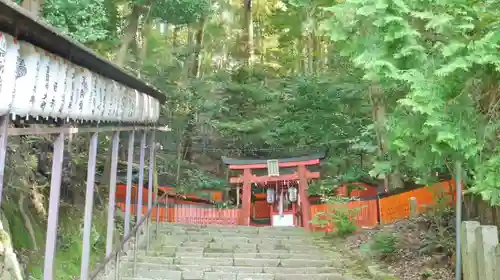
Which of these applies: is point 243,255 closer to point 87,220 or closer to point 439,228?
point 439,228

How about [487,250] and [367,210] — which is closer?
[487,250]

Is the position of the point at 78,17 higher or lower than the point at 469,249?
higher

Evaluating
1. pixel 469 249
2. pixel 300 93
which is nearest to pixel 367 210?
pixel 300 93

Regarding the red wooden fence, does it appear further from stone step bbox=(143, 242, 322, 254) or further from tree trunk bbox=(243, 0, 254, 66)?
tree trunk bbox=(243, 0, 254, 66)

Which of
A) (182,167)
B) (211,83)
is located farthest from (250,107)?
(182,167)

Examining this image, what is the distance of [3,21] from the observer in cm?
423

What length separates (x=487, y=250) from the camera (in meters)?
5.22

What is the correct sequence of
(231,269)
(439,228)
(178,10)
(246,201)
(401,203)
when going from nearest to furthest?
(439,228), (231,269), (401,203), (178,10), (246,201)

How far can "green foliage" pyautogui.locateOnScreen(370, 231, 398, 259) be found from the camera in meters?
10.3

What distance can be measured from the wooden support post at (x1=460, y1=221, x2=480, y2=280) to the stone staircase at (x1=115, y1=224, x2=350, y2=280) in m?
4.49

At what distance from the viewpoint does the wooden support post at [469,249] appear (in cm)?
556

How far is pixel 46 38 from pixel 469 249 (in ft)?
18.6

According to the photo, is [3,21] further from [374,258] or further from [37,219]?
[374,258]

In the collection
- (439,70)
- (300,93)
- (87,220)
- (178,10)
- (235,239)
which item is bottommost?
(235,239)
